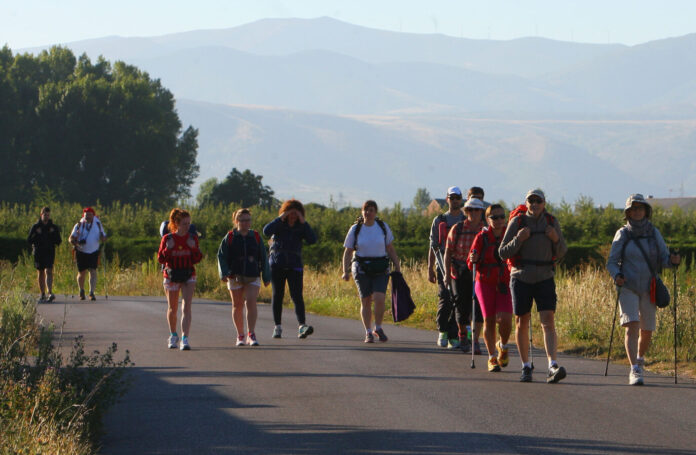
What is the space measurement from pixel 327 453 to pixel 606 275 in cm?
1488

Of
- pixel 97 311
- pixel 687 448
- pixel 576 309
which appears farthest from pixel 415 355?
pixel 97 311

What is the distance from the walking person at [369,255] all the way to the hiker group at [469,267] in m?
0.01

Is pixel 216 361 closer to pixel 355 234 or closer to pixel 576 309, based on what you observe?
pixel 355 234

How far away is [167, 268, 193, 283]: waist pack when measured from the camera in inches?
529

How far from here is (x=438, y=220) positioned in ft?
44.5

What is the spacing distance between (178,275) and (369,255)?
2521mm

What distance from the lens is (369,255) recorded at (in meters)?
14.2

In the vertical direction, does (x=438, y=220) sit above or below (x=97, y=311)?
above

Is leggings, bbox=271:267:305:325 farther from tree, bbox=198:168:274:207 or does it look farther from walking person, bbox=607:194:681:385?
tree, bbox=198:168:274:207

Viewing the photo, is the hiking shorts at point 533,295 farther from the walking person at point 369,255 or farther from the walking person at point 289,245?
the walking person at point 289,245

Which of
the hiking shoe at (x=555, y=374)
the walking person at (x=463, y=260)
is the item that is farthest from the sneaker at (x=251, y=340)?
the hiking shoe at (x=555, y=374)

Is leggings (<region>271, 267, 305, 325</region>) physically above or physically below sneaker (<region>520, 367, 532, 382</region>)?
above

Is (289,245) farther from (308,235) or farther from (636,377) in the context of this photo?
(636,377)

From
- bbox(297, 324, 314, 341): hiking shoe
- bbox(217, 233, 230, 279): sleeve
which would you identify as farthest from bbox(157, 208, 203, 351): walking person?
bbox(297, 324, 314, 341): hiking shoe
